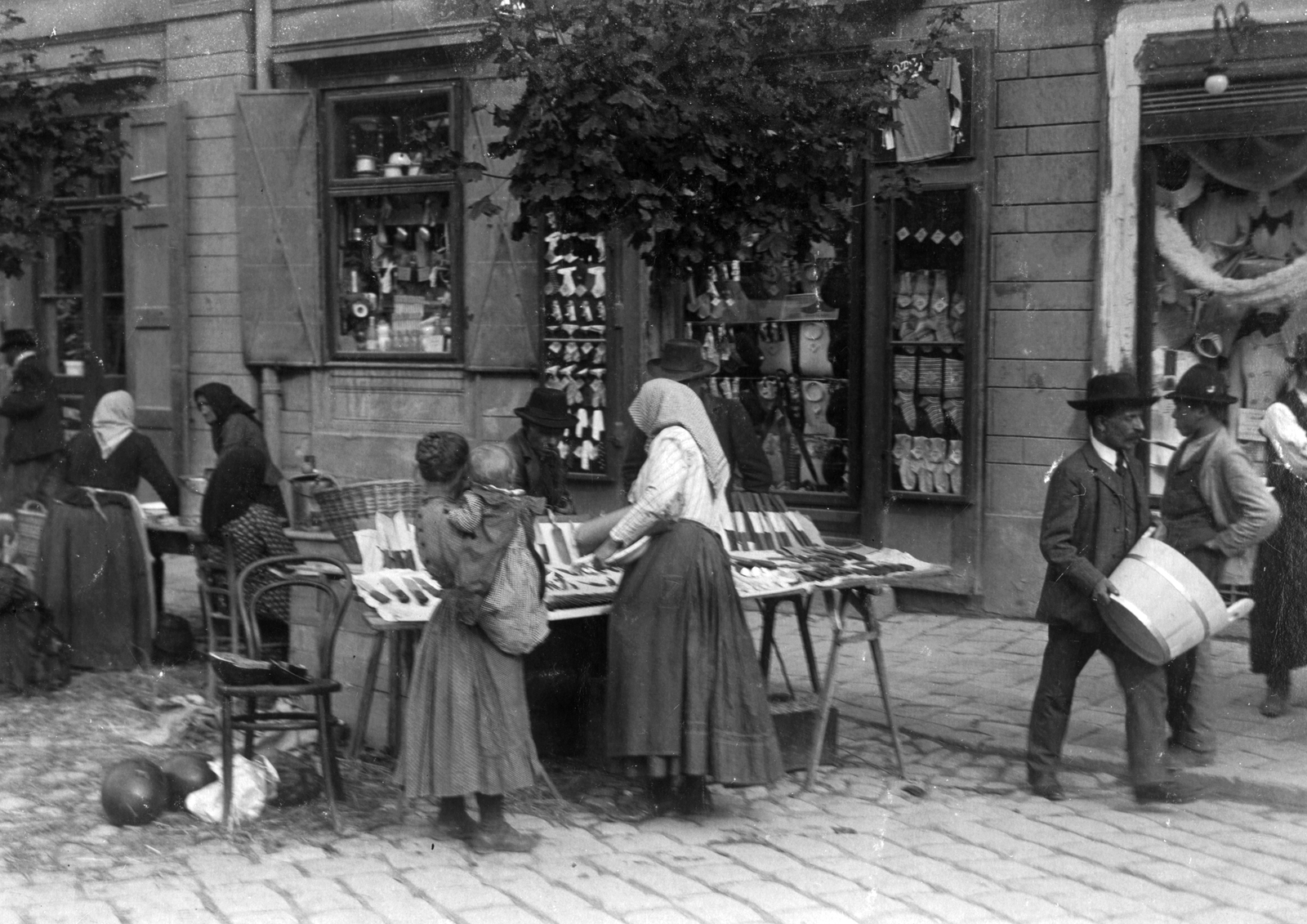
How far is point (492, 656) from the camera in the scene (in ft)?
18.0

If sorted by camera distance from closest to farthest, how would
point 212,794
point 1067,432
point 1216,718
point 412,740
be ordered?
point 412,740, point 212,794, point 1216,718, point 1067,432

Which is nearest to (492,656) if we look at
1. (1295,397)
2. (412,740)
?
(412,740)

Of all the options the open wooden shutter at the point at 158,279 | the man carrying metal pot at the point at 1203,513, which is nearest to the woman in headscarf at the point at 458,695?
the man carrying metal pot at the point at 1203,513

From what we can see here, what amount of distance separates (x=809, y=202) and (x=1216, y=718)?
311 centimetres

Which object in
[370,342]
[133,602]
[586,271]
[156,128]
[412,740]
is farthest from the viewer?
[156,128]

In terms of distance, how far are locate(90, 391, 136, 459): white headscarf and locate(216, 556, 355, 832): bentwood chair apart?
8.48ft

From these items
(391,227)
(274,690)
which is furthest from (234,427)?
(391,227)

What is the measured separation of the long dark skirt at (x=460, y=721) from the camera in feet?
17.8

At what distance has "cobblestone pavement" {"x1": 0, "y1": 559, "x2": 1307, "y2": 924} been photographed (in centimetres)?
487

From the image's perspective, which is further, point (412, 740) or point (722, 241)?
point (722, 241)

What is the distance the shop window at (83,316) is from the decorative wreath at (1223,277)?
966 cm

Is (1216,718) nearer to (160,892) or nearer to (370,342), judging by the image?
(160,892)

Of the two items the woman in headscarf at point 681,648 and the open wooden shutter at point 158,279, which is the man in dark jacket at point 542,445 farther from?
the open wooden shutter at point 158,279

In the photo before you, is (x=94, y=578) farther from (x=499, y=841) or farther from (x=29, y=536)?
(x=499, y=841)
